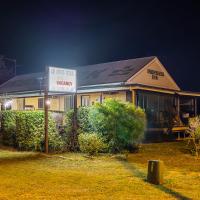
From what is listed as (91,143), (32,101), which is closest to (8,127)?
(91,143)

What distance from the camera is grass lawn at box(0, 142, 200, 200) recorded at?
306 inches

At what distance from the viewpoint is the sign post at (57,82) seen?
1529 cm

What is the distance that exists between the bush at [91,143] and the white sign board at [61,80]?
7.63ft

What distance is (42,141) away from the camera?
15.5 metres

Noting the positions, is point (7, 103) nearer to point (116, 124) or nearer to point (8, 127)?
point (8, 127)

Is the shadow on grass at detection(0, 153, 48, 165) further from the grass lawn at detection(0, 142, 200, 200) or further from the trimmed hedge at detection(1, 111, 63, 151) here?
the trimmed hedge at detection(1, 111, 63, 151)

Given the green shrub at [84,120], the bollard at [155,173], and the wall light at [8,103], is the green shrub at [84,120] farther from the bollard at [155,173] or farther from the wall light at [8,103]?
the wall light at [8,103]

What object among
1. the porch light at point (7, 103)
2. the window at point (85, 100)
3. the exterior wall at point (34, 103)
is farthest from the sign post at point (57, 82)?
the porch light at point (7, 103)

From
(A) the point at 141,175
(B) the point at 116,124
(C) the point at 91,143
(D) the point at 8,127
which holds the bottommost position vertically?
(A) the point at 141,175

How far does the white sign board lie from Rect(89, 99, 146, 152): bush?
62.5 inches

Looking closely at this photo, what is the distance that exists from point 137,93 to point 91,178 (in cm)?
1196

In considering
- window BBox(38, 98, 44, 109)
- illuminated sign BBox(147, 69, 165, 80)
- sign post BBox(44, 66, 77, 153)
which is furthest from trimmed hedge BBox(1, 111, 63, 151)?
window BBox(38, 98, 44, 109)

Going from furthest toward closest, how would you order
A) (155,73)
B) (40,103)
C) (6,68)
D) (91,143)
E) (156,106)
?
(6,68) < (40,103) < (155,73) < (156,106) < (91,143)

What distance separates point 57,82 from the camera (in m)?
15.7
